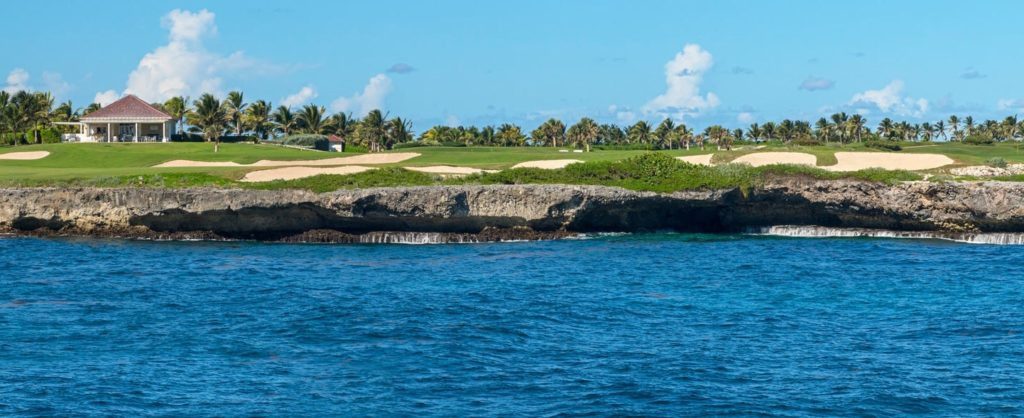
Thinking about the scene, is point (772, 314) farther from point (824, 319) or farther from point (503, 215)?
point (503, 215)

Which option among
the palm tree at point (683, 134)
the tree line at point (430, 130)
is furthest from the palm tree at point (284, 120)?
the palm tree at point (683, 134)

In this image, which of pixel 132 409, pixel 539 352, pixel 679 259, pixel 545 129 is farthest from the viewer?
pixel 545 129

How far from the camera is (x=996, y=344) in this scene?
24.8 m

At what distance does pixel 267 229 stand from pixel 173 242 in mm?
3608

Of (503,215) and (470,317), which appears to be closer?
(470,317)

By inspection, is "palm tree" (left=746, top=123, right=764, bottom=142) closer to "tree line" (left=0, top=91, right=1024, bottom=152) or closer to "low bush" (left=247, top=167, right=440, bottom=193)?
"tree line" (left=0, top=91, right=1024, bottom=152)

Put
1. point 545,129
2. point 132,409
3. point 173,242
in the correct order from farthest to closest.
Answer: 1. point 545,129
2. point 173,242
3. point 132,409

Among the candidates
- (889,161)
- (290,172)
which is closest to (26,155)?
(290,172)

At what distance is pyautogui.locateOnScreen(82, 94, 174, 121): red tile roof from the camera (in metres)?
84.3

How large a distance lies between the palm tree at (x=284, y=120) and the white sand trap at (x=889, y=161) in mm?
52619

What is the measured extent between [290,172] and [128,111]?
36.2m

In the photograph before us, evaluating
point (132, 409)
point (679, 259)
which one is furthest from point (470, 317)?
point (679, 259)

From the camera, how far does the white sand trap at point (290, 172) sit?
51.5 meters

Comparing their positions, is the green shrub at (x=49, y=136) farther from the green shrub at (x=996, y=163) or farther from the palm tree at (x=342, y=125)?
the green shrub at (x=996, y=163)
